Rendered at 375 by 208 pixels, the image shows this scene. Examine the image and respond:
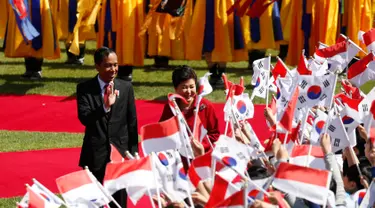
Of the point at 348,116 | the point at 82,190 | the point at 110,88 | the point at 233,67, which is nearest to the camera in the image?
the point at 82,190

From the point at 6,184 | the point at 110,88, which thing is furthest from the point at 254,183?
the point at 6,184

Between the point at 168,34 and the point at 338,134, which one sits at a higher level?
the point at 338,134

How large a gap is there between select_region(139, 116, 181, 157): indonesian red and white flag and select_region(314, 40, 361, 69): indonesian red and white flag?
9.44 feet

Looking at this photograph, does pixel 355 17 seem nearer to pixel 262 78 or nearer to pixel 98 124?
pixel 262 78

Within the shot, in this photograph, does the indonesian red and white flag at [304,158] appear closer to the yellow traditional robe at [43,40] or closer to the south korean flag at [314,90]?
the south korean flag at [314,90]

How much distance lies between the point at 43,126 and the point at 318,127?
5.46 meters

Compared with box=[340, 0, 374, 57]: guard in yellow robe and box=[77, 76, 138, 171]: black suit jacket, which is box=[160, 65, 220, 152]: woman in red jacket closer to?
box=[77, 76, 138, 171]: black suit jacket

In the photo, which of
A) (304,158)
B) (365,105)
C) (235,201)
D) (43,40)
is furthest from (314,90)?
(43,40)

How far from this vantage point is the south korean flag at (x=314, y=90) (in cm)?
796

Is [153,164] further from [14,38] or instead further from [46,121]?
[14,38]

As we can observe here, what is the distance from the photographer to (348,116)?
8.05 m

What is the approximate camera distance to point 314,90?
7.99m

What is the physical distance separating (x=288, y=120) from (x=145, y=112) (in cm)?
574

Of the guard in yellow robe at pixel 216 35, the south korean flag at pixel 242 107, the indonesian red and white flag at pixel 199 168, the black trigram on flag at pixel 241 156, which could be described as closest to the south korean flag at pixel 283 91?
the south korean flag at pixel 242 107
